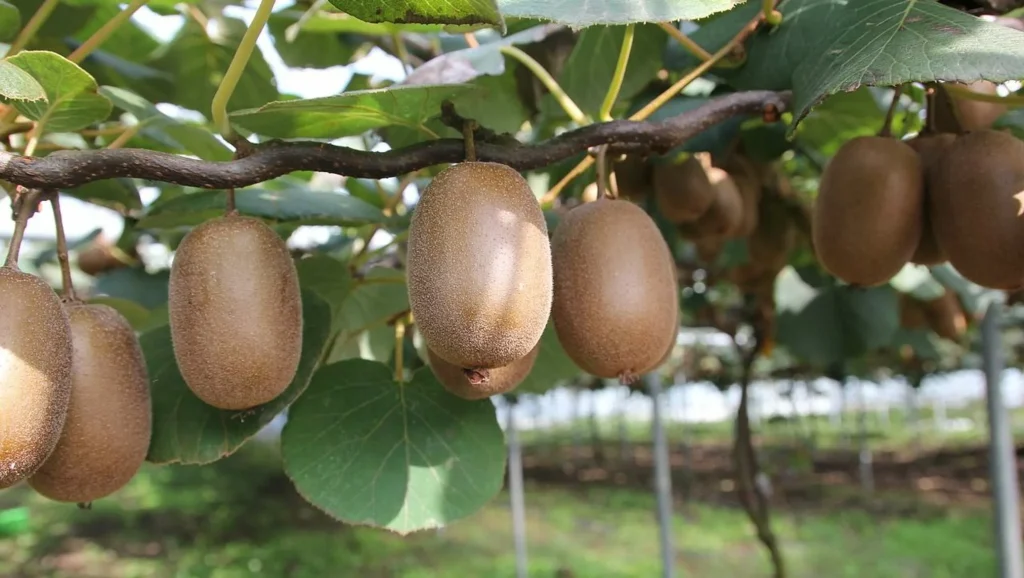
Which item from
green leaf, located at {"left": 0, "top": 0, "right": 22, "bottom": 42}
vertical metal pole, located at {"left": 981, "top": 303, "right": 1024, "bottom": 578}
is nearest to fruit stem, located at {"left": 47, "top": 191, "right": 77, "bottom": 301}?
green leaf, located at {"left": 0, "top": 0, "right": 22, "bottom": 42}

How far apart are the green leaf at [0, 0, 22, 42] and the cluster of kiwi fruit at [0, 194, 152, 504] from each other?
411 millimetres

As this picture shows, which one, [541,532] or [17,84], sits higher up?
[17,84]

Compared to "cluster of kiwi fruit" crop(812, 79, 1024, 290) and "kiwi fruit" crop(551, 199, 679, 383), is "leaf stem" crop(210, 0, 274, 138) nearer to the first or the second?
"kiwi fruit" crop(551, 199, 679, 383)

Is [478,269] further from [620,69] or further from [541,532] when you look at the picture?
[541,532]

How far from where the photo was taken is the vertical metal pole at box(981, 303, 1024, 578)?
2.14 meters

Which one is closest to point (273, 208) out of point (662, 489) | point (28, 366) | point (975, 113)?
point (28, 366)

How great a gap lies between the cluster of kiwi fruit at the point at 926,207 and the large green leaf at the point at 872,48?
0.14 meters

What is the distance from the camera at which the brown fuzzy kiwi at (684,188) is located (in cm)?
131

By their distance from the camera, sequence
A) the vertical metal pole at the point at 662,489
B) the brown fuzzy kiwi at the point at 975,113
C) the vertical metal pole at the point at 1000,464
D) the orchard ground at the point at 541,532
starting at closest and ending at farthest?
the brown fuzzy kiwi at the point at 975,113, the vertical metal pole at the point at 1000,464, the vertical metal pole at the point at 662,489, the orchard ground at the point at 541,532

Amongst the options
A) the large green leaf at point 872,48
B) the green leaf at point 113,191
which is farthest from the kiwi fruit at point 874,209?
the green leaf at point 113,191

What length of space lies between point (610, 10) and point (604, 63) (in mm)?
559

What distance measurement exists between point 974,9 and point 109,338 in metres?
1.03

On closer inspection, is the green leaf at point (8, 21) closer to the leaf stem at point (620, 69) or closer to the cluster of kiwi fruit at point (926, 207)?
the leaf stem at point (620, 69)

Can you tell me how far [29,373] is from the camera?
599 millimetres
